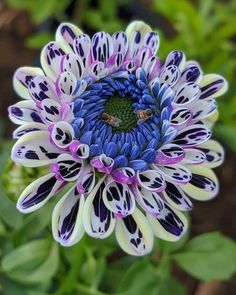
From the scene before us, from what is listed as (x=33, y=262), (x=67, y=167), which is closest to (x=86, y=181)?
(x=67, y=167)

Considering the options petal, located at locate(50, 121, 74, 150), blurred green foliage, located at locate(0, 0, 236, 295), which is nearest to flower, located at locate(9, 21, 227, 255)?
petal, located at locate(50, 121, 74, 150)

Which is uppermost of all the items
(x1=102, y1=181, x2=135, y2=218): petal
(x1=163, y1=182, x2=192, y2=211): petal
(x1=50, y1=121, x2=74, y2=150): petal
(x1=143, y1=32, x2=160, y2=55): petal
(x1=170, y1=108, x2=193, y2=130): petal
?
(x1=143, y1=32, x2=160, y2=55): petal

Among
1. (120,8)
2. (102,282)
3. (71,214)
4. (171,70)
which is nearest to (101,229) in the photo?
(71,214)

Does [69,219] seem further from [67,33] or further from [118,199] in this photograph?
[67,33]

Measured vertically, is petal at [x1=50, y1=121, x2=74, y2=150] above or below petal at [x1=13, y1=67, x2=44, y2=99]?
below

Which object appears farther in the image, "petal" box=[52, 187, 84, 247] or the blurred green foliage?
the blurred green foliage

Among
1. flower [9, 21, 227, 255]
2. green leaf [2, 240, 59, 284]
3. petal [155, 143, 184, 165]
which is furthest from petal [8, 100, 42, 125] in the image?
green leaf [2, 240, 59, 284]

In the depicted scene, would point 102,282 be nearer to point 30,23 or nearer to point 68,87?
point 68,87

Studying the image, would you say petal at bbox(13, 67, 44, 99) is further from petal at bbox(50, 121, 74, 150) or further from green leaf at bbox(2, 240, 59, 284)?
green leaf at bbox(2, 240, 59, 284)
